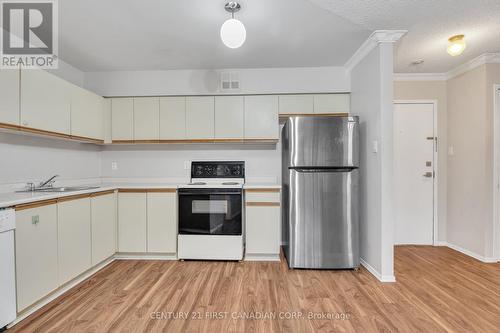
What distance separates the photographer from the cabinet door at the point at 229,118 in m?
3.12

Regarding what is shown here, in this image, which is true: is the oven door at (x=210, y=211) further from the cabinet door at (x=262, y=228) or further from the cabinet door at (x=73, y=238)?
the cabinet door at (x=73, y=238)

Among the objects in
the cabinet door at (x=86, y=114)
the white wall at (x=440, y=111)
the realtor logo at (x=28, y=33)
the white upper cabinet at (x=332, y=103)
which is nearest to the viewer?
the realtor logo at (x=28, y=33)

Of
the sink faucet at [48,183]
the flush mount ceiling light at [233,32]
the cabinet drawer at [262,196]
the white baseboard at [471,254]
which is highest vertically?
the flush mount ceiling light at [233,32]

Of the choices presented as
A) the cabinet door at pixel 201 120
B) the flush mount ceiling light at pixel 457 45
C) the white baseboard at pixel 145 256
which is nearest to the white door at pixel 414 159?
the flush mount ceiling light at pixel 457 45

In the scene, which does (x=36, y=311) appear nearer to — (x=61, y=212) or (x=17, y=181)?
(x=61, y=212)

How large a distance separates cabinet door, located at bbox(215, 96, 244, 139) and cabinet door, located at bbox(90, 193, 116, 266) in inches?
59.8

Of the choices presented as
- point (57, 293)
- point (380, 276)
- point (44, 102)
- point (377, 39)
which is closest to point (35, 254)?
point (57, 293)

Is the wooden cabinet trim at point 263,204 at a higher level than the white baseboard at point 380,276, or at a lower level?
higher

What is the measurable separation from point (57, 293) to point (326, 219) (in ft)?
8.55

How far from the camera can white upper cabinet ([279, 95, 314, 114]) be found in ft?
10.2

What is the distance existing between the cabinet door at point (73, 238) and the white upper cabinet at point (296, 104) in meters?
2.51

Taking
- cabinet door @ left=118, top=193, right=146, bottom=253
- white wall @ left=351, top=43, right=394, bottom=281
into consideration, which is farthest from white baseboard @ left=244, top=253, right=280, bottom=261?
cabinet door @ left=118, top=193, right=146, bottom=253

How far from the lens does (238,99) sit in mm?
3129

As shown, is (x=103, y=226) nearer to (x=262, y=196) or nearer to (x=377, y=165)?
(x=262, y=196)
